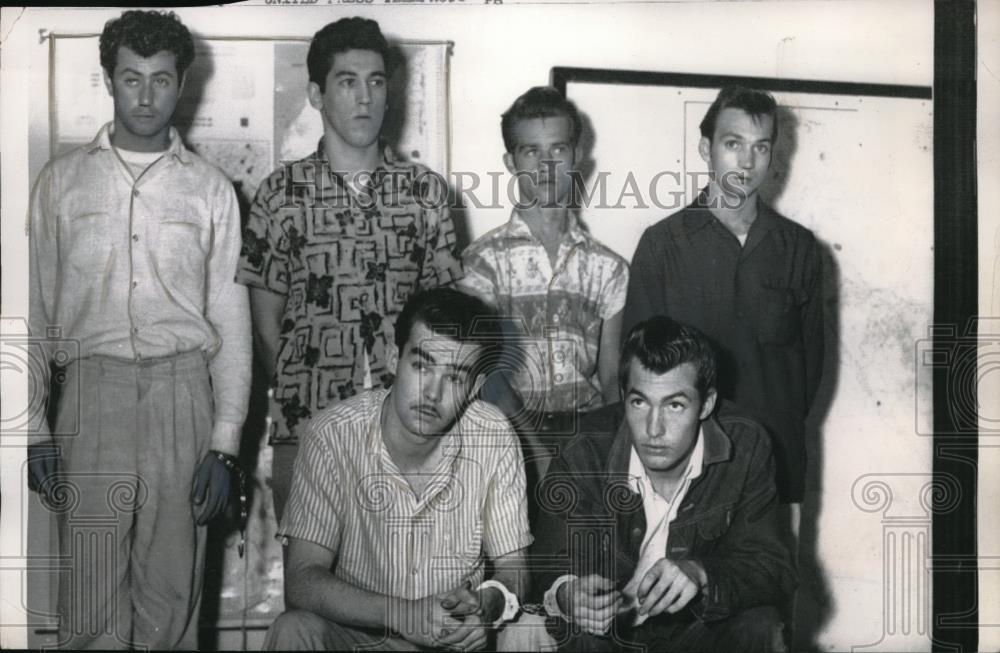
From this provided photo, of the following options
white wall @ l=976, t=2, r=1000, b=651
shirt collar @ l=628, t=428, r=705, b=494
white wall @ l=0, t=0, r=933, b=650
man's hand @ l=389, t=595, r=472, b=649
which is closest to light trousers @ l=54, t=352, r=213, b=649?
white wall @ l=0, t=0, r=933, b=650

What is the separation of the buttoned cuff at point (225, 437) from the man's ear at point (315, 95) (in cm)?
71

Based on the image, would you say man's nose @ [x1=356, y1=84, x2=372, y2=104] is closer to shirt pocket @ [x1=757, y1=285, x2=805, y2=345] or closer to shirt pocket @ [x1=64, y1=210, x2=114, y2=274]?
shirt pocket @ [x1=64, y1=210, x2=114, y2=274]

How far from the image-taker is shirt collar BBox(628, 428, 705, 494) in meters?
2.14

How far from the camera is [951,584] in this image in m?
2.31

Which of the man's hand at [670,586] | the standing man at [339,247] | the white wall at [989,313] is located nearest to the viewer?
the man's hand at [670,586]

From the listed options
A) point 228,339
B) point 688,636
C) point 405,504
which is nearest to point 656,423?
point 688,636

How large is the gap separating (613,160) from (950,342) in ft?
2.85

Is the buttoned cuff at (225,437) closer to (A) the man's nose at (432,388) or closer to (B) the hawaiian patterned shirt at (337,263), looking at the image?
(B) the hawaiian patterned shirt at (337,263)

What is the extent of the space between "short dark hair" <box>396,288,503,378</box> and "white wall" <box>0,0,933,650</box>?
0.55 ft

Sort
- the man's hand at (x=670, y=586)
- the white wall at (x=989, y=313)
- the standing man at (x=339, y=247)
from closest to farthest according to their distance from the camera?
the man's hand at (x=670, y=586)
the standing man at (x=339, y=247)
the white wall at (x=989, y=313)

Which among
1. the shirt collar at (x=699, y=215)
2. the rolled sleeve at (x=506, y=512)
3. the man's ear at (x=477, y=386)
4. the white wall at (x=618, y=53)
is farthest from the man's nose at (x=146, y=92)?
the shirt collar at (x=699, y=215)

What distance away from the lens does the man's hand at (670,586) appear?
6.89ft

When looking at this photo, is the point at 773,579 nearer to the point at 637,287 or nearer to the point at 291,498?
the point at 637,287

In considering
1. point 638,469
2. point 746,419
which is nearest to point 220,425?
point 638,469
